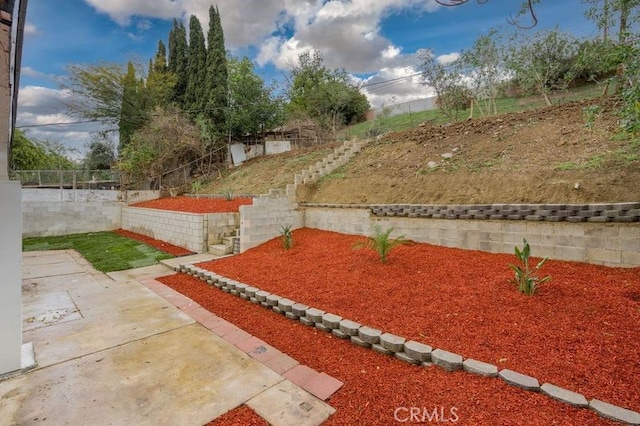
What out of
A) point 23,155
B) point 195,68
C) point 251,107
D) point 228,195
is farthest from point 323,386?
point 23,155

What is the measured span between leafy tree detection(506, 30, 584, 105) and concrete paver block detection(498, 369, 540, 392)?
12602mm

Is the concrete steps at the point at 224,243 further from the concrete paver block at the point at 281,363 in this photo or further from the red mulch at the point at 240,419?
the red mulch at the point at 240,419

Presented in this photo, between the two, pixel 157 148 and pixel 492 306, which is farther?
pixel 157 148

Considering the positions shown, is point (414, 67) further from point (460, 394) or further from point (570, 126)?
point (460, 394)

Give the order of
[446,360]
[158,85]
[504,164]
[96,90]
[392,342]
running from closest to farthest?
[446,360] → [392,342] → [504,164] → [96,90] → [158,85]

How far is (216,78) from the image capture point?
16.4 metres

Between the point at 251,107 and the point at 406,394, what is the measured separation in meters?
16.6

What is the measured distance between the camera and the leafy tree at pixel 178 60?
61.2 ft

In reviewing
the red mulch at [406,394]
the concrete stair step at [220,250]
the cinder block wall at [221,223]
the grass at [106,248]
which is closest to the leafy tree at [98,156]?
the grass at [106,248]

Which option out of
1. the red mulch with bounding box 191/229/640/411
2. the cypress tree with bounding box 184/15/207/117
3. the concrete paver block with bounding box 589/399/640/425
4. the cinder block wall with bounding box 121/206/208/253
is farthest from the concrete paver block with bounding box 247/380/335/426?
the cypress tree with bounding box 184/15/207/117

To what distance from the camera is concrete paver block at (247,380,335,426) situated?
6.48 ft

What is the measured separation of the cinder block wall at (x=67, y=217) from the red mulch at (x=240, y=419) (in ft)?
41.5

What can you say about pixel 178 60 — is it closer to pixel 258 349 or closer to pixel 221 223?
pixel 221 223

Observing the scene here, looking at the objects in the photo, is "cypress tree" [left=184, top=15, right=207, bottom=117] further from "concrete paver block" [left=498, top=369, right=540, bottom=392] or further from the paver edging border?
"concrete paver block" [left=498, top=369, right=540, bottom=392]
